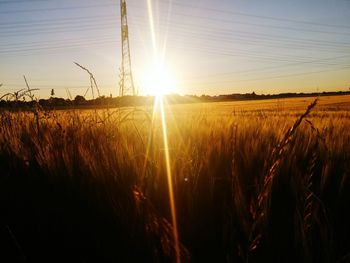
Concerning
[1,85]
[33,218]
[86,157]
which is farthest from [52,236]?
[1,85]

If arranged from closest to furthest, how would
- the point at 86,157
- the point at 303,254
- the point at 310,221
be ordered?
1. the point at 303,254
2. the point at 310,221
3. the point at 86,157

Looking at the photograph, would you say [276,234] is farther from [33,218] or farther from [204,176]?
[33,218]

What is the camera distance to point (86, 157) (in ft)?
4.37

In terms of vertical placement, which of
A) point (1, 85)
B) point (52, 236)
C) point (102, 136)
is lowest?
point (52, 236)

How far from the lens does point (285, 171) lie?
1.17m

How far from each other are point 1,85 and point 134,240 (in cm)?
296

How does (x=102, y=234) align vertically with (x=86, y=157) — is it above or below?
below

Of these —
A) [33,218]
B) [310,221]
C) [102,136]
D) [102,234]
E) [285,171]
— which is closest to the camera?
[310,221]

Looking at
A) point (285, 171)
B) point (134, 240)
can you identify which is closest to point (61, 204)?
point (134, 240)

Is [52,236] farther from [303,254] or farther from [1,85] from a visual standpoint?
[1,85]

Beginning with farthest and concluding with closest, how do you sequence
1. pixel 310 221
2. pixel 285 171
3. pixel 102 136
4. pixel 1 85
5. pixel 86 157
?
1. pixel 1 85
2. pixel 102 136
3. pixel 86 157
4. pixel 285 171
5. pixel 310 221

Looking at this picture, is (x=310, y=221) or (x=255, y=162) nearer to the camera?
(x=310, y=221)

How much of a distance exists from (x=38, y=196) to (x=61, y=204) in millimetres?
157

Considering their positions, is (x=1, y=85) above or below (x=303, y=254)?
above
